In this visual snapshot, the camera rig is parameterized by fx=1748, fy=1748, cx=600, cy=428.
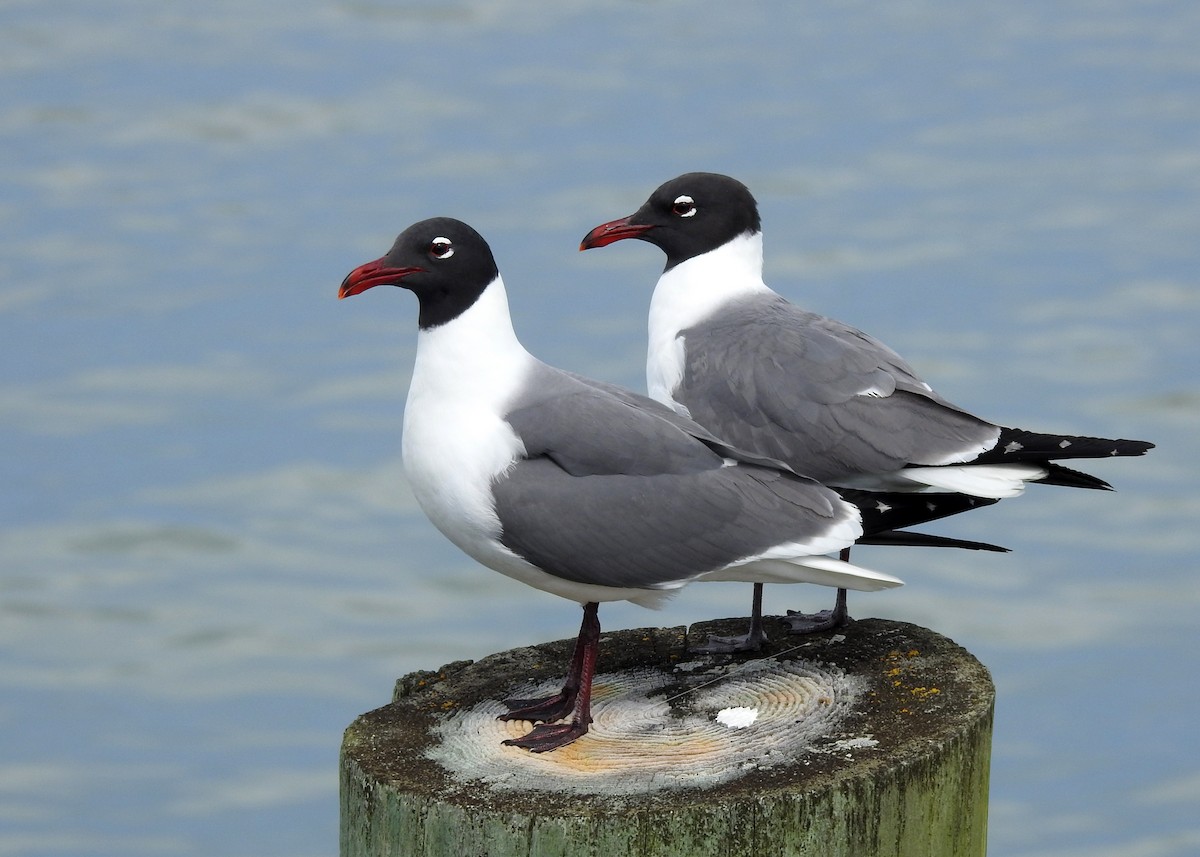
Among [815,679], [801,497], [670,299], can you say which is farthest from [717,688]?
[670,299]

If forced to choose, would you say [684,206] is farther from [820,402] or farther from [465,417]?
[465,417]

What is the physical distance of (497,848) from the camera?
4.03 m

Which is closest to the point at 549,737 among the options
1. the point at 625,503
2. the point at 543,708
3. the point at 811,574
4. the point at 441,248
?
the point at 543,708

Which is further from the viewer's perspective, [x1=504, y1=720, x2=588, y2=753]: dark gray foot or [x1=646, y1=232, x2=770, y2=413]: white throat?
[x1=646, y1=232, x2=770, y2=413]: white throat

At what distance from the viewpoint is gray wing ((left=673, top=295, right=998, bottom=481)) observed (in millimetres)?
5453

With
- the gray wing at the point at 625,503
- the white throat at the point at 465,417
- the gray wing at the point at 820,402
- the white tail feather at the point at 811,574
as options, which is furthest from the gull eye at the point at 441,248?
the gray wing at the point at 820,402

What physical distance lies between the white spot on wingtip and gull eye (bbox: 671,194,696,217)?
2.01 metres

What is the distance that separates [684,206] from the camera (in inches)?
239

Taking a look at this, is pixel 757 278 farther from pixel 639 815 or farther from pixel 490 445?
pixel 639 815

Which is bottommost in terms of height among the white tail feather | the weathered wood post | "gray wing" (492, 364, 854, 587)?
the weathered wood post

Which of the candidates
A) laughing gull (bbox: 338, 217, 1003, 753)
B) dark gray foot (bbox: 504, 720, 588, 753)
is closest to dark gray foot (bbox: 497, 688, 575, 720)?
laughing gull (bbox: 338, 217, 1003, 753)

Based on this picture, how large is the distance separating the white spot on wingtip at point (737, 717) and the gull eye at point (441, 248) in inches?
56.6

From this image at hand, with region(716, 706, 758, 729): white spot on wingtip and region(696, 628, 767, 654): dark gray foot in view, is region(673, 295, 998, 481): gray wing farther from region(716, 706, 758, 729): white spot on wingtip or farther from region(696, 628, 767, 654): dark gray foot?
region(716, 706, 758, 729): white spot on wingtip

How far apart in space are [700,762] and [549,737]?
0.43m
